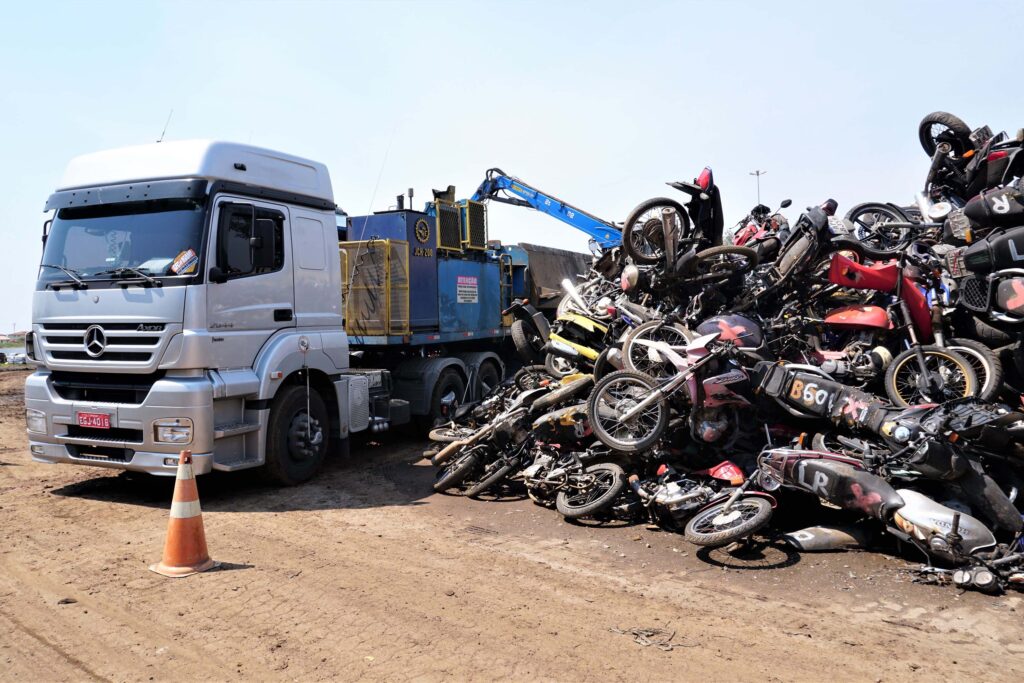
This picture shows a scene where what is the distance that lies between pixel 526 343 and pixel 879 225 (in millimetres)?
4977

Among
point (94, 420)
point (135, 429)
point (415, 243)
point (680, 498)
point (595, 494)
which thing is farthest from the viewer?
point (415, 243)

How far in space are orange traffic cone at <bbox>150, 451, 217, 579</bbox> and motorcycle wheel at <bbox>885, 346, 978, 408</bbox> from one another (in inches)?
225

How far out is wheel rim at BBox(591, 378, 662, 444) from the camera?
6498mm

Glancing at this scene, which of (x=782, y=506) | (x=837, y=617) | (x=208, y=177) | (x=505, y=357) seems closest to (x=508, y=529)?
(x=782, y=506)

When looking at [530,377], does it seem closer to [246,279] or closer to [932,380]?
[246,279]

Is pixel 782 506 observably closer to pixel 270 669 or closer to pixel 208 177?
pixel 270 669

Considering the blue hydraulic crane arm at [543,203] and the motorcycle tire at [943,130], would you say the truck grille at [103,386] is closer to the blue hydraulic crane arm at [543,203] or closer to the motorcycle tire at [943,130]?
the blue hydraulic crane arm at [543,203]

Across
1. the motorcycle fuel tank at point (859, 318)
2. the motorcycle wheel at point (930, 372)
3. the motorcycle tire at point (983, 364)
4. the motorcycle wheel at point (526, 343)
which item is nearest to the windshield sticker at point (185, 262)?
the motorcycle wheel at point (526, 343)

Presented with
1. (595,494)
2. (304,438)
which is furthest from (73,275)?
(595,494)

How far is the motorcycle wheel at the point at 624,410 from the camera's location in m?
6.39

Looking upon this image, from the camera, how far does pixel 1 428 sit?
1084 cm

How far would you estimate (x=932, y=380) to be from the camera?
5.96 m

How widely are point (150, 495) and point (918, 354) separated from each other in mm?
7568

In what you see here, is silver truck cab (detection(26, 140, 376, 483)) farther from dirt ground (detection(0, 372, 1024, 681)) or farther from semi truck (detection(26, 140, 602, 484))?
dirt ground (detection(0, 372, 1024, 681))
